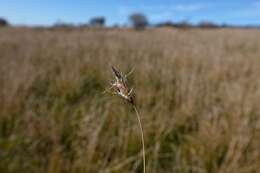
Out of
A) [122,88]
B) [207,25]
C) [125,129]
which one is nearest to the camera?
[122,88]

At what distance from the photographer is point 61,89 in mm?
1729

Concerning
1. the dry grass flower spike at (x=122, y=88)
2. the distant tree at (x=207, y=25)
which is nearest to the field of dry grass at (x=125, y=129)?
the dry grass flower spike at (x=122, y=88)

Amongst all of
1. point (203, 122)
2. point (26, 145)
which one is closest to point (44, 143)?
point (26, 145)

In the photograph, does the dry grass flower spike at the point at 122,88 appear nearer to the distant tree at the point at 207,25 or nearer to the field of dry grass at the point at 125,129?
the field of dry grass at the point at 125,129

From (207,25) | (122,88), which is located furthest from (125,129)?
(207,25)

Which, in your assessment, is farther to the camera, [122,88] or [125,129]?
[125,129]

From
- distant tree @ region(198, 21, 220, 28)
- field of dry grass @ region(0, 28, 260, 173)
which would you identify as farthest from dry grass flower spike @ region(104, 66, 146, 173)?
distant tree @ region(198, 21, 220, 28)

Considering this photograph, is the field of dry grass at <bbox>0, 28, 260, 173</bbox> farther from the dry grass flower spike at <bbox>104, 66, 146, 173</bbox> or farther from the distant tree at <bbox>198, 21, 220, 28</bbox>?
the distant tree at <bbox>198, 21, 220, 28</bbox>

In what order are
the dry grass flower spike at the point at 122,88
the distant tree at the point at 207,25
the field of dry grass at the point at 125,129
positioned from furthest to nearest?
the distant tree at the point at 207,25
the field of dry grass at the point at 125,129
the dry grass flower spike at the point at 122,88

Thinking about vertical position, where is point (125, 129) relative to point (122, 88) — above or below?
below

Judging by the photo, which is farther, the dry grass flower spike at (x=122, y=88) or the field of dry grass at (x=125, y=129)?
the field of dry grass at (x=125, y=129)

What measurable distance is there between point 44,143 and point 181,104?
1.96 ft

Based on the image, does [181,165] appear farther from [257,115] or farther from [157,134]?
[257,115]

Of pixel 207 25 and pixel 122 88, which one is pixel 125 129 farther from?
pixel 207 25
